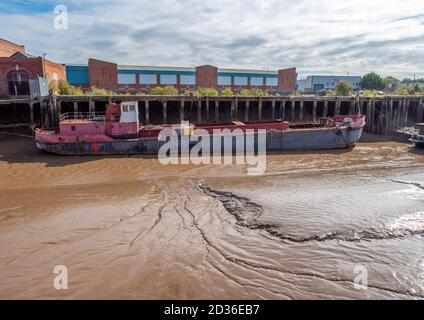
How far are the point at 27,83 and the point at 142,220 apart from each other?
28421mm

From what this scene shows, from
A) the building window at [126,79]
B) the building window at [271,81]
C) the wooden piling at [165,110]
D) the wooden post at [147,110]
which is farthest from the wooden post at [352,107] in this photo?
the building window at [126,79]

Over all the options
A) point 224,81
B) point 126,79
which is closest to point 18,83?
point 126,79

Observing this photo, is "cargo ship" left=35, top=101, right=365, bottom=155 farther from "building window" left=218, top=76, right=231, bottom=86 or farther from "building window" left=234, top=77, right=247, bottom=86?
"building window" left=234, top=77, right=247, bottom=86

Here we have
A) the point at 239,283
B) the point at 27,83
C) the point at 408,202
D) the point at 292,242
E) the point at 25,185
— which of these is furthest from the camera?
the point at 27,83

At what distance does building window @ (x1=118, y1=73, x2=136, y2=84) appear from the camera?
157ft

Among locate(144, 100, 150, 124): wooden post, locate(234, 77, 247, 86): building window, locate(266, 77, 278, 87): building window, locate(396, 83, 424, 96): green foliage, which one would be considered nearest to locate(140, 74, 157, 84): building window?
locate(234, 77, 247, 86): building window

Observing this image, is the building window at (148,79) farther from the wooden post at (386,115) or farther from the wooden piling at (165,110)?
the wooden post at (386,115)

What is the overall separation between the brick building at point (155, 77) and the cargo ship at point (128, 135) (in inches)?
1115

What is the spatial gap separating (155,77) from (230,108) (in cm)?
2376

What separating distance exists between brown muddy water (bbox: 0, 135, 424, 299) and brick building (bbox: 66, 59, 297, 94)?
114 ft

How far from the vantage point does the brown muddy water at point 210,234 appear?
236 inches
